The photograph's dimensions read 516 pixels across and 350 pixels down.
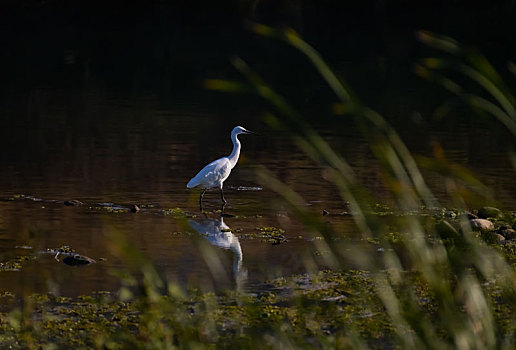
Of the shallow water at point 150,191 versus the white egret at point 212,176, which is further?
the white egret at point 212,176

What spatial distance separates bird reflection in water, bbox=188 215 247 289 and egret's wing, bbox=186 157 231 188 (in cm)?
84

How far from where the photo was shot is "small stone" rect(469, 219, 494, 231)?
42.0ft

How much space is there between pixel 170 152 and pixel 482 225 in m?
8.95

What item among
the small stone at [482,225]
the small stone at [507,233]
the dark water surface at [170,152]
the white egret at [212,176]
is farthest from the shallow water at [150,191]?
the small stone at [507,233]

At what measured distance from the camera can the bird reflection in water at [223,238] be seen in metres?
11.5

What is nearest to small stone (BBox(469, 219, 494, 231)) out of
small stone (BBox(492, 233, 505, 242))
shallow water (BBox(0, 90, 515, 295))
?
small stone (BBox(492, 233, 505, 242))

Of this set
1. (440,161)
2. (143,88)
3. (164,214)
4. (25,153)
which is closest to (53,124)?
(25,153)

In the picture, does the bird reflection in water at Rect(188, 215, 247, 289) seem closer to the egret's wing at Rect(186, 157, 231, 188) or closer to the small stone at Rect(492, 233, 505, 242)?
the egret's wing at Rect(186, 157, 231, 188)

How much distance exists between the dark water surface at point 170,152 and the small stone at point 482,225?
1.22 metres

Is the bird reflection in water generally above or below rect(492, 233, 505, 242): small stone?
below

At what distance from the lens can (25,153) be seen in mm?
20359

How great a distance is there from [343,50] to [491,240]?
114 ft

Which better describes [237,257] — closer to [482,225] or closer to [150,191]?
[482,225]

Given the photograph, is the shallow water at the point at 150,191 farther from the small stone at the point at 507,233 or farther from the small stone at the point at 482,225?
the small stone at the point at 507,233
